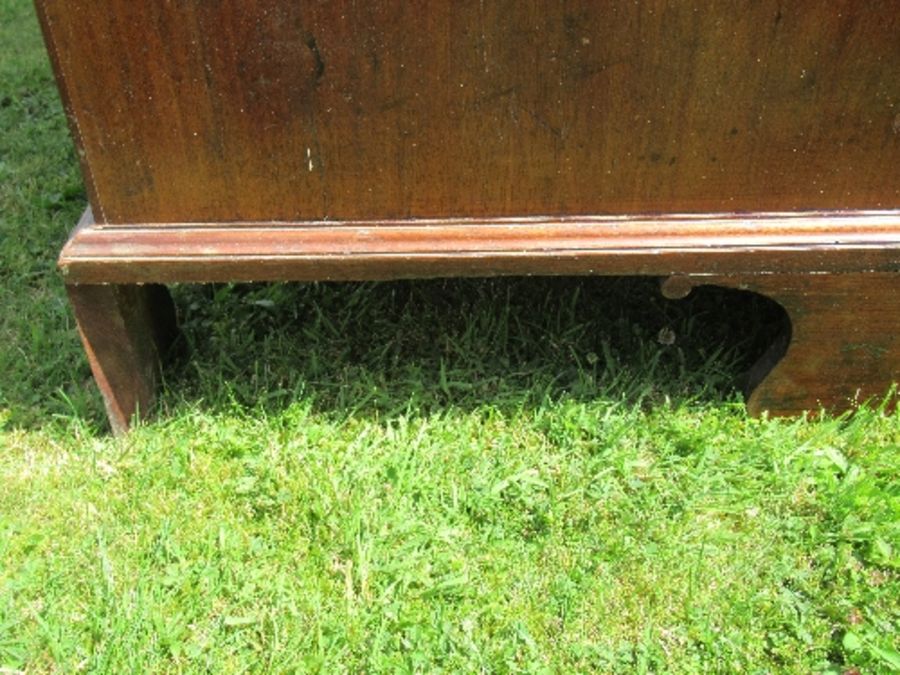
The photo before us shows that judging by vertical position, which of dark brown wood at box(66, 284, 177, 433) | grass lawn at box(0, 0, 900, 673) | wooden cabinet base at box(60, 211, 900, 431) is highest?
wooden cabinet base at box(60, 211, 900, 431)

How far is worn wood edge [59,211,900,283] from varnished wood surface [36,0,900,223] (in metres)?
0.03

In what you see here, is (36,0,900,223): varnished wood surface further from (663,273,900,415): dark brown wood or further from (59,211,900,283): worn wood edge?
(663,273,900,415): dark brown wood

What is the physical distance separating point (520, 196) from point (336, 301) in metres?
0.94

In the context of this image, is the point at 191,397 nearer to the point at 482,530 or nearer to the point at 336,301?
the point at 336,301

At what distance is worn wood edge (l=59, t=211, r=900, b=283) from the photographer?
1.95 meters

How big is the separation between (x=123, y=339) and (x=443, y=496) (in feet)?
2.73

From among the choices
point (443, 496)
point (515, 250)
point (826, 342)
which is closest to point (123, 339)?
point (443, 496)

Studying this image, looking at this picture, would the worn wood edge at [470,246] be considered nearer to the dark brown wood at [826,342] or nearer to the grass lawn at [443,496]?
the dark brown wood at [826,342]

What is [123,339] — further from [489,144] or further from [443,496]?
[489,144]

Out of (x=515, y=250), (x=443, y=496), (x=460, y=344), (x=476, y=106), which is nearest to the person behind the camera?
(x=476, y=106)

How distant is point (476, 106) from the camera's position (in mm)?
1816

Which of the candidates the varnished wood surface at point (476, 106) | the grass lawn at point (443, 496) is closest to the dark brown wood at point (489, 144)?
the varnished wood surface at point (476, 106)

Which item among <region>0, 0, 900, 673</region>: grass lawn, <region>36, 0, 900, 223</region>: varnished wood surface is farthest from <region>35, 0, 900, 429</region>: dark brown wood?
<region>0, 0, 900, 673</region>: grass lawn

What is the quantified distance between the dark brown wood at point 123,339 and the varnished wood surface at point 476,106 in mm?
222
